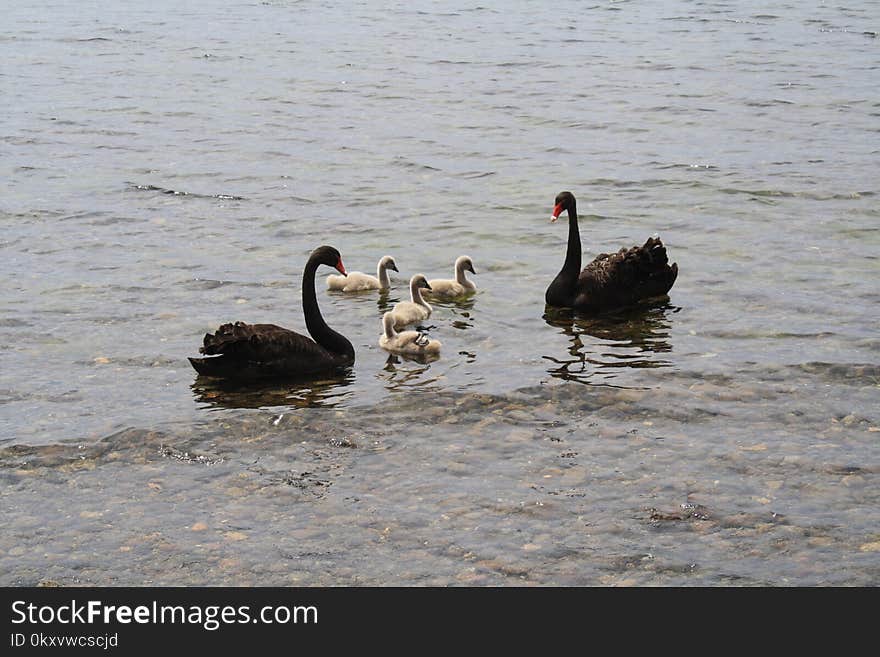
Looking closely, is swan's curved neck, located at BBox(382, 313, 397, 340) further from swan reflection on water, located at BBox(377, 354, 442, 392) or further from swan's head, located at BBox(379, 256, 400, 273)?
swan's head, located at BBox(379, 256, 400, 273)

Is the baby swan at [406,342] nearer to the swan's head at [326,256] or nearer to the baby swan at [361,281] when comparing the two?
the swan's head at [326,256]

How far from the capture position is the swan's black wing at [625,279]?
11.1 metres

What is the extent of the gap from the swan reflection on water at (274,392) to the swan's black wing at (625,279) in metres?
2.44

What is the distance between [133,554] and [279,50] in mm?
22418

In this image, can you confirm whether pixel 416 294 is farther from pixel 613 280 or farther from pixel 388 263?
pixel 613 280

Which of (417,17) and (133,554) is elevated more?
(417,17)

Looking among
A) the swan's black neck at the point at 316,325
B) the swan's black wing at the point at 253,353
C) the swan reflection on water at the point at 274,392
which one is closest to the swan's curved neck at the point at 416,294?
the swan's black neck at the point at 316,325

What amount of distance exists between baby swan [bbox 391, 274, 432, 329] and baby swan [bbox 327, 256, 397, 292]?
1.84 feet

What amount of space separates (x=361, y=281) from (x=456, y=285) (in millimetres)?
891

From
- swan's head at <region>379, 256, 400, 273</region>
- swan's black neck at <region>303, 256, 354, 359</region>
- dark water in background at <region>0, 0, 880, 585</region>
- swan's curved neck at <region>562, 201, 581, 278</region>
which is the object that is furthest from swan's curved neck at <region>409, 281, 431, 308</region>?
swan's black neck at <region>303, 256, 354, 359</region>

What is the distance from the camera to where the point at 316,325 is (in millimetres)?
9805

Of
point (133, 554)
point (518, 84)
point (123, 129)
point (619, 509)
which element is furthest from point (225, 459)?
point (518, 84)

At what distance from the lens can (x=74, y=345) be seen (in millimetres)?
10398
